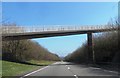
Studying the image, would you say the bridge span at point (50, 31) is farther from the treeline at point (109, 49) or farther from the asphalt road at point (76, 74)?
the asphalt road at point (76, 74)

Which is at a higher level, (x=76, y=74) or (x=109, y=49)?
(x=109, y=49)

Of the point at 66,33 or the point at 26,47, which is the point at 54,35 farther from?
the point at 26,47

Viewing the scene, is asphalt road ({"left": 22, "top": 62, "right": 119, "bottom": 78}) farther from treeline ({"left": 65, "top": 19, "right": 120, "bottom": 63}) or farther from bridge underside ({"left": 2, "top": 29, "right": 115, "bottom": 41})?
bridge underside ({"left": 2, "top": 29, "right": 115, "bottom": 41})

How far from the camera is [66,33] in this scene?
77.4 metres

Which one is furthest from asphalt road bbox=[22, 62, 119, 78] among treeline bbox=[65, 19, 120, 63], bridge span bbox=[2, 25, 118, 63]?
bridge span bbox=[2, 25, 118, 63]

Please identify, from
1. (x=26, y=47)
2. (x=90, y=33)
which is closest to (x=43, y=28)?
(x=90, y=33)

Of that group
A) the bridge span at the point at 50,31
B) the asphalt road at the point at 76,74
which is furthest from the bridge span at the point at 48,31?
the asphalt road at the point at 76,74

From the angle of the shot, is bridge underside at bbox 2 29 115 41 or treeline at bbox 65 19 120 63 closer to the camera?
treeline at bbox 65 19 120 63

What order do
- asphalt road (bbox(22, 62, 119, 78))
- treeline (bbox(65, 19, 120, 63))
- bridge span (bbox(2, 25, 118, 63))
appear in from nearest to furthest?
asphalt road (bbox(22, 62, 119, 78)) < treeline (bbox(65, 19, 120, 63)) < bridge span (bbox(2, 25, 118, 63))

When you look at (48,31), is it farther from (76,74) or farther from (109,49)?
(76,74)

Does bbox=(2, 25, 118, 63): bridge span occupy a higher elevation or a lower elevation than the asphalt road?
higher

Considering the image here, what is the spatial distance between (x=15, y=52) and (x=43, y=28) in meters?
19.7

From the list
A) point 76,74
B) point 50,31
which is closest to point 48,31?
point 50,31

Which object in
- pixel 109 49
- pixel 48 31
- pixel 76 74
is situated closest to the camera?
pixel 76 74
